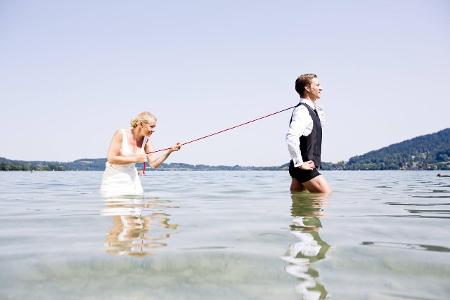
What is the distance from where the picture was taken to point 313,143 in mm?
7941

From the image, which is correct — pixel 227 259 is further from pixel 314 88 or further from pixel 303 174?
pixel 314 88

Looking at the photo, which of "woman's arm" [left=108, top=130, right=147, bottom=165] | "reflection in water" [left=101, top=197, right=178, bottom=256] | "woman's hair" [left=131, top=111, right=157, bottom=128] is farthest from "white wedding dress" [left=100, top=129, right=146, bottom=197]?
"reflection in water" [left=101, top=197, right=178, bottom=256]

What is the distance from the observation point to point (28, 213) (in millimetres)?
6051

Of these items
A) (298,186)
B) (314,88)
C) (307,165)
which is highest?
(314,88)

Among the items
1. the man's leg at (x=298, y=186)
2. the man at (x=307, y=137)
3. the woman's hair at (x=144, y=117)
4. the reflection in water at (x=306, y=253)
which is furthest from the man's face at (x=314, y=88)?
the reflection in water at (x=306, y=253)

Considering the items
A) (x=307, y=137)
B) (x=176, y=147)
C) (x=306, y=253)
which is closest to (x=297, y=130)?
(x=307, y=137)

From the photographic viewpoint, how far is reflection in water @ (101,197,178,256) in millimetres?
3132

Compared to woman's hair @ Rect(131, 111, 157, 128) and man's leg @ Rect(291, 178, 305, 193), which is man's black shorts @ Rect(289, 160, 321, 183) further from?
woman's hair @ Rect(131, 111, 157, 128)

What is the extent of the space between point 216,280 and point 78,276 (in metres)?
0.82

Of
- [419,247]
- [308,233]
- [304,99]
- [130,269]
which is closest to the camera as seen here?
[130,269]

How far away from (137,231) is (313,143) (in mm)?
4821

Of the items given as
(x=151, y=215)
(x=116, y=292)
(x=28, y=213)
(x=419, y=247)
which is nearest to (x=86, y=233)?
(x=151, y=215)

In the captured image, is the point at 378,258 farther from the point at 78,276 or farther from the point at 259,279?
the point at 78,276

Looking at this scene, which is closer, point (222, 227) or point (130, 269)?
point (130, 269)
